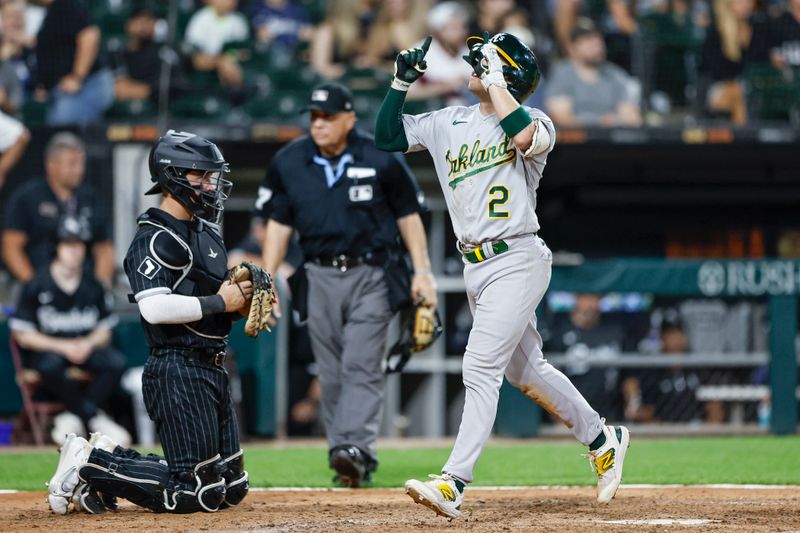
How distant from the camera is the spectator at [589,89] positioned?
1004cm

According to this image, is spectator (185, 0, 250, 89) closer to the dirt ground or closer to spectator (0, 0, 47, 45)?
spectator (0, 0, 47, 45)

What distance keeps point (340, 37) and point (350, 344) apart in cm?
551

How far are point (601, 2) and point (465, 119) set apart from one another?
6.98m

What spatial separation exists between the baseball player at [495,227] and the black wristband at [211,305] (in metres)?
0.83

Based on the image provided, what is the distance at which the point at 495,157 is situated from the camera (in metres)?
4.39

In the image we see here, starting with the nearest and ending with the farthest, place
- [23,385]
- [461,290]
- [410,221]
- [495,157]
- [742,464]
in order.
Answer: [495,157], [410,221], [742,464], [23,385], [461,290]

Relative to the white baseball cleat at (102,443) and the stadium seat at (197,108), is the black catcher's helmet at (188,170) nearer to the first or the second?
the white baseball cleat at (102,443)

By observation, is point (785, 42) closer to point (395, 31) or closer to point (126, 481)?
point (395, 31)

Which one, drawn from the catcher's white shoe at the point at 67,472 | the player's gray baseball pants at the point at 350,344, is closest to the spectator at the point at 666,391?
the player's gray baseball pants at the point at 350,344

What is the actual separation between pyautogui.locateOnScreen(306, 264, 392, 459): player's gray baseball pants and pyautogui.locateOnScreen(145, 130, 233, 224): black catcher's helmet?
1.25 metres

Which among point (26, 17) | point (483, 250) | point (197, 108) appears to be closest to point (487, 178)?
point (483, 250)

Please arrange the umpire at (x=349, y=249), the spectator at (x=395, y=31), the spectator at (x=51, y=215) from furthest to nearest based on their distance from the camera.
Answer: the spectator at (x=395, y=31) < the spectator at (x=51, y=215) < the umpire at (x=349, y=249)

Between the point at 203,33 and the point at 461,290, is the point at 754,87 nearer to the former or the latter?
the point at 461,290

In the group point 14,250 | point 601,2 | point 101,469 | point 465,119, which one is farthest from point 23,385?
point 601,2
